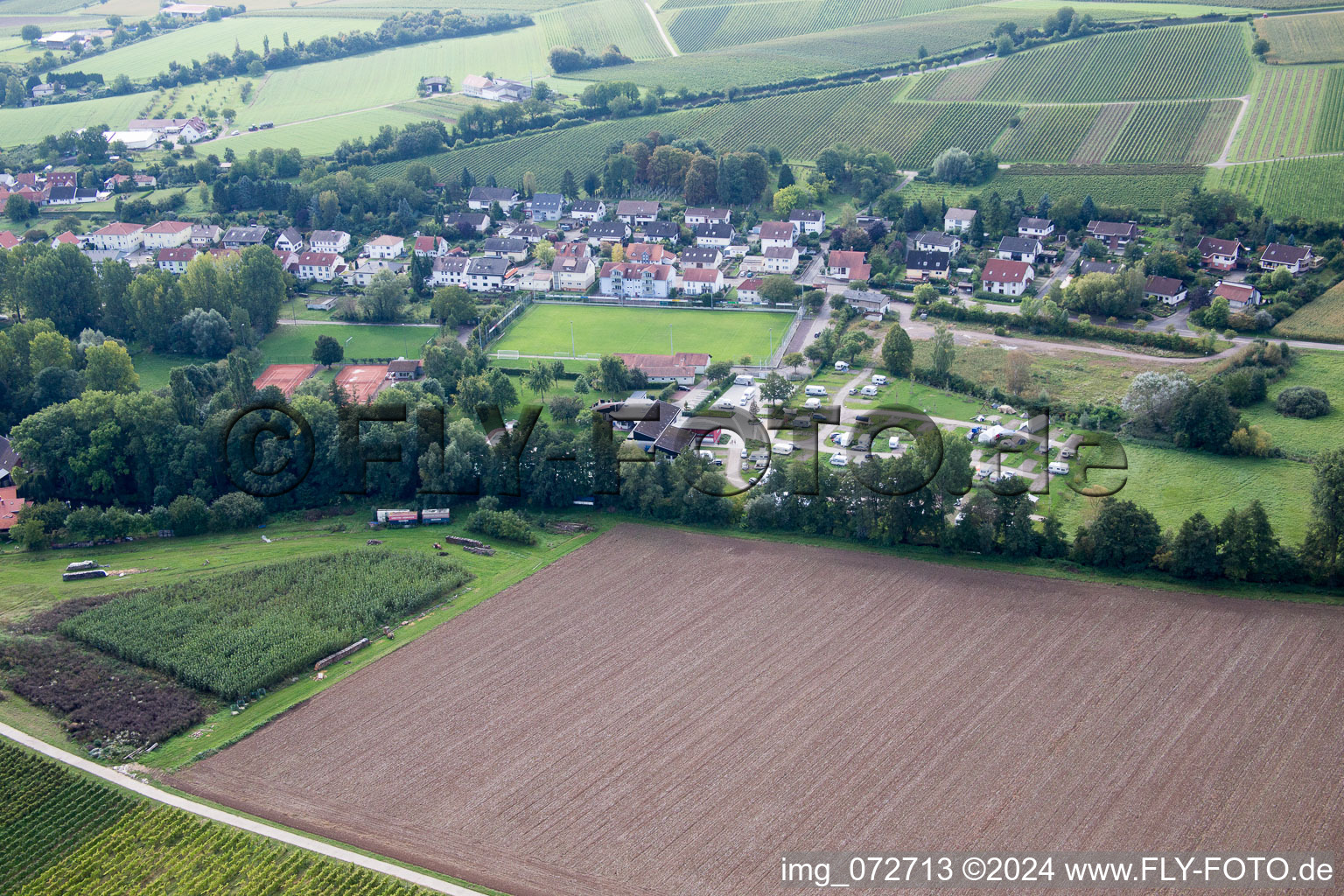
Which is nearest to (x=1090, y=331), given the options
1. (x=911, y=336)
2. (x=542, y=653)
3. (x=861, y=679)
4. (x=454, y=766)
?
(x=911, y=336)

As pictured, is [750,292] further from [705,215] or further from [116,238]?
[116,238]

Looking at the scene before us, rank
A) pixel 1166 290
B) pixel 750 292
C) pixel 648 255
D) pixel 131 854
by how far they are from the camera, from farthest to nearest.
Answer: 1. pixel 648 255
2. pixel 750 292
3. pixel 1166 290
4. pixel 131 854

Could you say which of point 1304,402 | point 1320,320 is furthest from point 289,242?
point 1320,320

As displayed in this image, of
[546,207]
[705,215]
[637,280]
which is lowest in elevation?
[637,280]

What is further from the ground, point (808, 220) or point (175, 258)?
point (808, 220)

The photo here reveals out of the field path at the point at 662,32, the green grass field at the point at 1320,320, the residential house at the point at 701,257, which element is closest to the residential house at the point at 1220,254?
the green grass field at the point at 1320,320

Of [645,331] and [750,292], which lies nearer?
[645,331]

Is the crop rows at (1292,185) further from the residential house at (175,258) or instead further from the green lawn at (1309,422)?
the residential house at (175,258)

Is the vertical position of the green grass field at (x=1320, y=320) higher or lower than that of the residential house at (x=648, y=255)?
lower

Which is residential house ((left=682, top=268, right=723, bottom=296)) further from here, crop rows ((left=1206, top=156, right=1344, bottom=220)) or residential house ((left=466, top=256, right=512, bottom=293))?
crop rows ((left=1206, top=156, right=1344, bottom=220))
